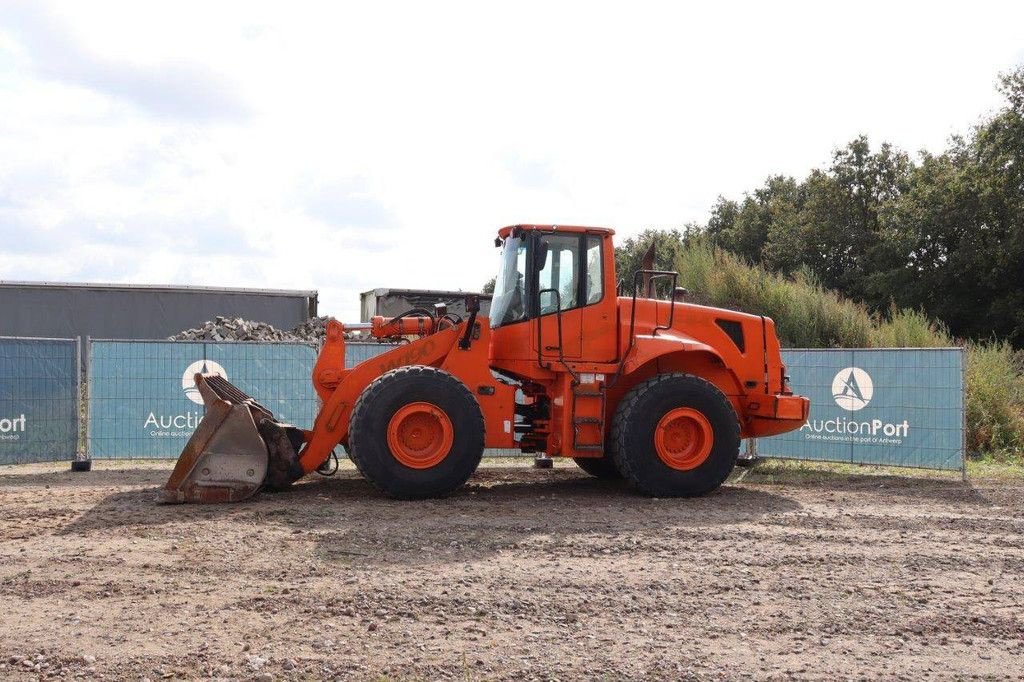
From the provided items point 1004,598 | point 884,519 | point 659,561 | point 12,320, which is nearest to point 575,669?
point 659,561

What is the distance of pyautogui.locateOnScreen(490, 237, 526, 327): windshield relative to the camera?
33.5 feet

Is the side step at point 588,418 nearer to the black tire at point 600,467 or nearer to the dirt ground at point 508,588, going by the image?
the dirt ground at point 508,588

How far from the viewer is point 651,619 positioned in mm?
5711

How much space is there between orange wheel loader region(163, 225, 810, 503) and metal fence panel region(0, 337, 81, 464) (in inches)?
136

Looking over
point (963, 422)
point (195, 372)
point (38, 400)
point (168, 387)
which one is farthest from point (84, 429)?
point (963, 422)

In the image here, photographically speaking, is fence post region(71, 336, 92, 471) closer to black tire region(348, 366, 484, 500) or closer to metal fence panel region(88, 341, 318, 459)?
metal fence panel region(88, 341, 318, 459)

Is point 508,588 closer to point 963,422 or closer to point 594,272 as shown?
point 594,272

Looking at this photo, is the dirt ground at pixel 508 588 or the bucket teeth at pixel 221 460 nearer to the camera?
the dirt ground at pixel 508 588

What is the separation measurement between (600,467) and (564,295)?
251 centimetres

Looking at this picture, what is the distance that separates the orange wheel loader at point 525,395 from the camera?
31.0 feet

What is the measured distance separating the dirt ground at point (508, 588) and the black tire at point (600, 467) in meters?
1.41

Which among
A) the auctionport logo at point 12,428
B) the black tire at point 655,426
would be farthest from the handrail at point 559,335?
the auctionport logo at point 12,428

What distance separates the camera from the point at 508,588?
20.8 ft

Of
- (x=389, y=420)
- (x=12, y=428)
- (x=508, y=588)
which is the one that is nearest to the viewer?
(x=508, y=588)
